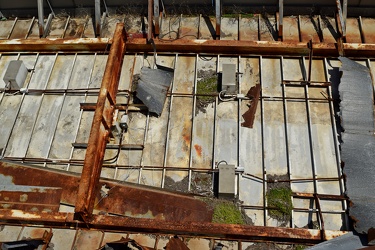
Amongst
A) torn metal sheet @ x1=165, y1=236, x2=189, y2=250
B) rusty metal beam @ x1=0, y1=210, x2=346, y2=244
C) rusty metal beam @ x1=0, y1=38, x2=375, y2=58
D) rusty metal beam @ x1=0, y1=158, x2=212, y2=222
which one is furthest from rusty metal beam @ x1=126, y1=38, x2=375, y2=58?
torn metal sheet @ x1=165, y1=236, x2=189, y2=250

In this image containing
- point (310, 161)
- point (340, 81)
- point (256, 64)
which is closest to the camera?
point (310, 161)

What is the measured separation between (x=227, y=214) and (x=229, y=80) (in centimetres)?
401

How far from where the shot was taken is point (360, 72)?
1230 centimetres

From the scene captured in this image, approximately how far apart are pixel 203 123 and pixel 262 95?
1978 millimetres

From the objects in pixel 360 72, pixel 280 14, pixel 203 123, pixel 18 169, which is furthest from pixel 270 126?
pixel 18 169

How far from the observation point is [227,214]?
1041 cm

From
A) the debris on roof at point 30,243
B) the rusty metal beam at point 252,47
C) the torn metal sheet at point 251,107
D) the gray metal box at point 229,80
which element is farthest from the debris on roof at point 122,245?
the rusty metal beam at point 252,47

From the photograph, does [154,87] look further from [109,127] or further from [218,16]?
[218,16]

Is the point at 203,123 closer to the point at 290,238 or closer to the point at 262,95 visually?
the point at 262,95

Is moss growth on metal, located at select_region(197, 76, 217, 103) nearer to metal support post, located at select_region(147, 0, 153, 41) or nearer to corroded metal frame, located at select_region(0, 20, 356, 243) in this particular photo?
corroded metal frame, located at select_region(0, 20, 356, 243)

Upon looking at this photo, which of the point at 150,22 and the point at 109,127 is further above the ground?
the point at 150,22

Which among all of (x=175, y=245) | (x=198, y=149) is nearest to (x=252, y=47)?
(x=198, y=149)

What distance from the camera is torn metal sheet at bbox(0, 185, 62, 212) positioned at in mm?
10516

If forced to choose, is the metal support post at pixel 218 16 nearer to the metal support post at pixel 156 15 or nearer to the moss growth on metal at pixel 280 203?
the metal support post at pixel 156 15
